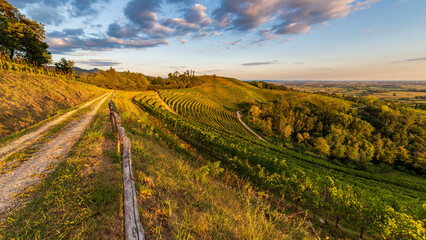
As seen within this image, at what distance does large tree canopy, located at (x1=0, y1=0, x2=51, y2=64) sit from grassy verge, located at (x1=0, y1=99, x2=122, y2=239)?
5399cm

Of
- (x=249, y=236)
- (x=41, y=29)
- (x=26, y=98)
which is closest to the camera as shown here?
(x=249, y=236)

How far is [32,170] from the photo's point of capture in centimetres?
731

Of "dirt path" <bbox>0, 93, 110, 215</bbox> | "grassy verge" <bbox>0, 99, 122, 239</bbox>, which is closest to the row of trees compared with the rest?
"dirt path" <bbox>0, 93, 110, 215</bbox>

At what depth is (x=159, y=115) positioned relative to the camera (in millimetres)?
40312

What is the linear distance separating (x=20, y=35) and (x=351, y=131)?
11979 cm

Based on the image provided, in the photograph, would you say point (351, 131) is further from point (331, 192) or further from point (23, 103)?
point (23, 103)

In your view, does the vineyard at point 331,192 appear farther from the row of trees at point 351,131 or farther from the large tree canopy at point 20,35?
the large tree canopy at point 20,35

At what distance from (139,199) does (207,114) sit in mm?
59968

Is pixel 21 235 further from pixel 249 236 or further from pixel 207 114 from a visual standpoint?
pixel 207 114

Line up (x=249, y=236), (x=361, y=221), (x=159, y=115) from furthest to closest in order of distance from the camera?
(x=159, y=115), (x=361, y=221), (x=249, y=236)

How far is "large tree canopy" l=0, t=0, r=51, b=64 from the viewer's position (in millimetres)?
35509

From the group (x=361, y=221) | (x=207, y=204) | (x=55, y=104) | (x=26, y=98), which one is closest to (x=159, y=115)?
(x=55, y=104)

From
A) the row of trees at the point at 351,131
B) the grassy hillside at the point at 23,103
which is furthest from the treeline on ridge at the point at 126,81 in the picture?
the row of trees at the point at 351,131

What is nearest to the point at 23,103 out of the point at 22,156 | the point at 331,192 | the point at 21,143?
the point at 21,143
